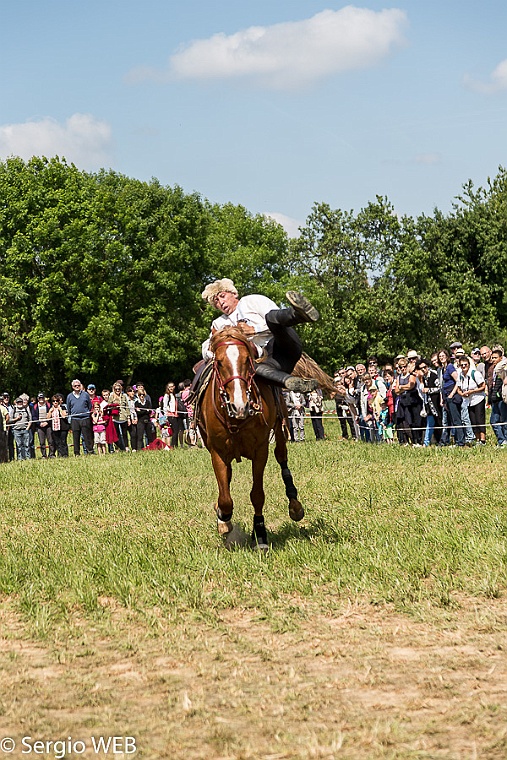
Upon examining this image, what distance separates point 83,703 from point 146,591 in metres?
2.72

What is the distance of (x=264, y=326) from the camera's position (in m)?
10.2

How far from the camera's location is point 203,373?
1006cm

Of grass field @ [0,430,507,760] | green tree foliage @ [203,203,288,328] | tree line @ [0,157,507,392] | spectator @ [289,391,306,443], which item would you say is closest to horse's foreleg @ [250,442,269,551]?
grass field @ [0,430,507,760]

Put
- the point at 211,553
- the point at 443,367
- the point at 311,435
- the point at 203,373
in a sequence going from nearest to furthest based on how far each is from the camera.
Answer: the point at 211,553
the point at 203,373
the point at 443,367
the point at 311,435

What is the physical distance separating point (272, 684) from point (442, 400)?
1699 cm

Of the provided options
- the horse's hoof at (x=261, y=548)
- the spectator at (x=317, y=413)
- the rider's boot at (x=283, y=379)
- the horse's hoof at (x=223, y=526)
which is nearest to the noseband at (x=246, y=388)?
the rider's boot at (x=283, y=379)

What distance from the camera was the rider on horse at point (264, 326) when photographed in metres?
9.63

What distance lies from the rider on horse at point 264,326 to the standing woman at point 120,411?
19.5 meters

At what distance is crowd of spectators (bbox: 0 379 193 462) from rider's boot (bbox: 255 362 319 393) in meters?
19.4

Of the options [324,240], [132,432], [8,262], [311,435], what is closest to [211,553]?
[132,432]

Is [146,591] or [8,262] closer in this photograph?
[146,591]

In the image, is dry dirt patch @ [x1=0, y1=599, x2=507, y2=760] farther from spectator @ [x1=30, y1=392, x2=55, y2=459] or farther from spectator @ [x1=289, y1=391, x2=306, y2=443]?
spectator @ [x1=30, y1=392, x2=55, y2=459]

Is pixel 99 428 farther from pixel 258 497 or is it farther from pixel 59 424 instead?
pixel 258 497

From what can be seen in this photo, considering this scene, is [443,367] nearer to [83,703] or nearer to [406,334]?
[83,703]
